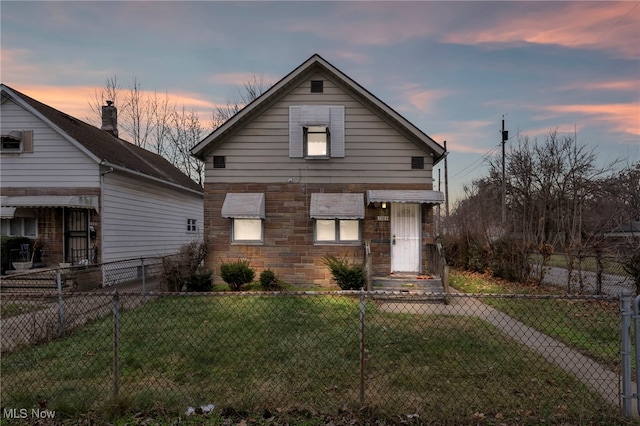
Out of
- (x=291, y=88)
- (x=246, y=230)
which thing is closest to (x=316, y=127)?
(x=291, y=88)

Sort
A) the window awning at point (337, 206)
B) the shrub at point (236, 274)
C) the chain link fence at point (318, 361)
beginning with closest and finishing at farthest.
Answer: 1. the chain link fence at point (318, 361)
2. the shrub at point (236, 274)
3. the window awning at point (337, 206)

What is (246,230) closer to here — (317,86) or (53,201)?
(317,86)

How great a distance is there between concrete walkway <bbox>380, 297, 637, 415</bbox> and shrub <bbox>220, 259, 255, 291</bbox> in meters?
4.46

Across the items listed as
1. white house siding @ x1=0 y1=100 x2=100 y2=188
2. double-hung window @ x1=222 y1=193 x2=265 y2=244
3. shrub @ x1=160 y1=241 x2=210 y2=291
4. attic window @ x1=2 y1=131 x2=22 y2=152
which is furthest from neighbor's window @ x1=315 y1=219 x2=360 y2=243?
attic window @ x1=2 y1=131 x2=22 y2=152

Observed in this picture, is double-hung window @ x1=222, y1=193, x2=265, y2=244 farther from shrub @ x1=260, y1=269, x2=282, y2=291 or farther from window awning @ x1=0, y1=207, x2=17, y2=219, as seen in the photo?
window awning @ x1=0, y1=207, x2=17, y2=219

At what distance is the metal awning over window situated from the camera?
12.6m

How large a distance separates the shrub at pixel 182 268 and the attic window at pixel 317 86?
6.71 m

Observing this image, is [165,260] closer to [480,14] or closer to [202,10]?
[202,10]

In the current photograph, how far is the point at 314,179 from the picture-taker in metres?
12.8

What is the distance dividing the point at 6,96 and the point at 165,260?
29.2 feet

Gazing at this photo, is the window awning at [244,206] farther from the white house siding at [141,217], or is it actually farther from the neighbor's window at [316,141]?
the white house siding at [141,217]

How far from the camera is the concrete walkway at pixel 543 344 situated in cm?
463

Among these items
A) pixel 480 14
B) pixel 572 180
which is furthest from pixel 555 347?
pixel 572 180

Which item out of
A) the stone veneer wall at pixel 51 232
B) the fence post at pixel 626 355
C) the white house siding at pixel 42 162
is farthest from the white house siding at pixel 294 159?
the fence post at pixel 626 355
